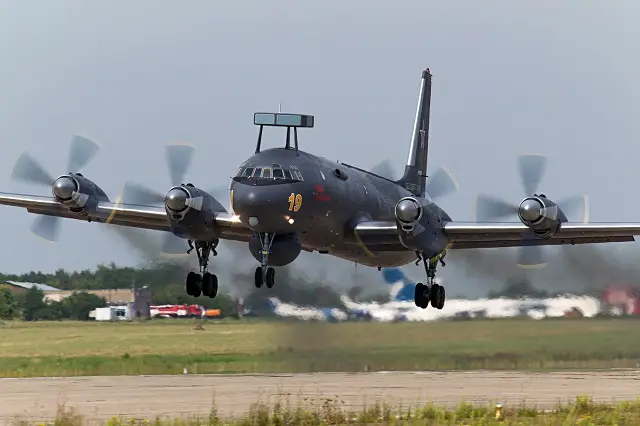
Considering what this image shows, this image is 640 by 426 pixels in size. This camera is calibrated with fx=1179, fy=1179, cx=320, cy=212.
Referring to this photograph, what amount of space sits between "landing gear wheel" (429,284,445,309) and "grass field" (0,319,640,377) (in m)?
2.16

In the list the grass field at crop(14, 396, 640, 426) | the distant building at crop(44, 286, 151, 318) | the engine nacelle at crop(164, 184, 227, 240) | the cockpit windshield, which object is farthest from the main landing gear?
the grass field at crop(14, 396, 640, 426)

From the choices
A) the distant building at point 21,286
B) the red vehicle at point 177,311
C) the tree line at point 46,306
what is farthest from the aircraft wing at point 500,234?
the distant building at point 21,286

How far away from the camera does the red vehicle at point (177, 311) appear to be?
46688 mm

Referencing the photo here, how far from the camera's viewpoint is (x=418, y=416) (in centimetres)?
2848

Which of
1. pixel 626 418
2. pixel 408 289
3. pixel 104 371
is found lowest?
pixel 626 418

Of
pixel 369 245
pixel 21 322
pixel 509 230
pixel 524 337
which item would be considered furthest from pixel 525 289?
pixel 21 322

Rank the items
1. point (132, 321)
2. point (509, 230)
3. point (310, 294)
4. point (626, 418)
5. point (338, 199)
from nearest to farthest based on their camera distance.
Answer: point (626, 418), point (338, 199), point (509, 230), point (310, 294), point (132, 321)

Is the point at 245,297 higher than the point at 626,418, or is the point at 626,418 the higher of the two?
the point at 245,297

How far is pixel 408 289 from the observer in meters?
44.3

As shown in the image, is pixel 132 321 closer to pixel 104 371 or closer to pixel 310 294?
pixel 104 371

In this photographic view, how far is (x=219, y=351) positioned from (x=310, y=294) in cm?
451

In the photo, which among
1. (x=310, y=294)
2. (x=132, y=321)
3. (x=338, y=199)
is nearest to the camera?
(x=338, y=199)

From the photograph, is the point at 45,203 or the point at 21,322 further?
the point at 21,322

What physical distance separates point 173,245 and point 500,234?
1132 centimetres
